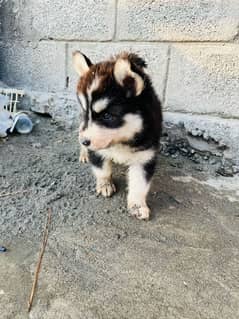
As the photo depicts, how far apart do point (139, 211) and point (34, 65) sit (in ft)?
6.99

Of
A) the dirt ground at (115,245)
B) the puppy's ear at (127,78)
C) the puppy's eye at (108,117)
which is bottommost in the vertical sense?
the dirt ground at (115,245)

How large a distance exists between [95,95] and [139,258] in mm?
910

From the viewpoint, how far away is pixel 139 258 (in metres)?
1.98

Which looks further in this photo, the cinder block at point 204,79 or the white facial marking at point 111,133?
the cinder block at point 204,79

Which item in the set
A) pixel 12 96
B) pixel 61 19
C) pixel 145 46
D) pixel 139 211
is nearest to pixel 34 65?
pixel 12 96

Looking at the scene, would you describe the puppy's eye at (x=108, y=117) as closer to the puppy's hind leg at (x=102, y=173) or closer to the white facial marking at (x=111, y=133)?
the white facial marking at (x=111, y=133)

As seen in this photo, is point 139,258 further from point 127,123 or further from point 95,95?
point 95,95

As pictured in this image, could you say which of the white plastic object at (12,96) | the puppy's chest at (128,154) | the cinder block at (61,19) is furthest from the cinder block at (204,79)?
the white plastic object at (12,96)

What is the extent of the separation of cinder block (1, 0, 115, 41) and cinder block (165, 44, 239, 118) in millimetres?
707

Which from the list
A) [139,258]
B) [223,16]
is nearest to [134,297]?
[139,258]

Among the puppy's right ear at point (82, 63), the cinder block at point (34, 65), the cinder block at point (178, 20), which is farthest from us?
the cinder block at point (34, 65)

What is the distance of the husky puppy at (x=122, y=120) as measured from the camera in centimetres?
207

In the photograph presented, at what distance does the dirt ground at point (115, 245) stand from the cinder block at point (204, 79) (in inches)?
21.9

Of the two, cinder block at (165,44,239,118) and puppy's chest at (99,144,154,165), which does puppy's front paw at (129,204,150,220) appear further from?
cinder block at (165,44,239,118)
